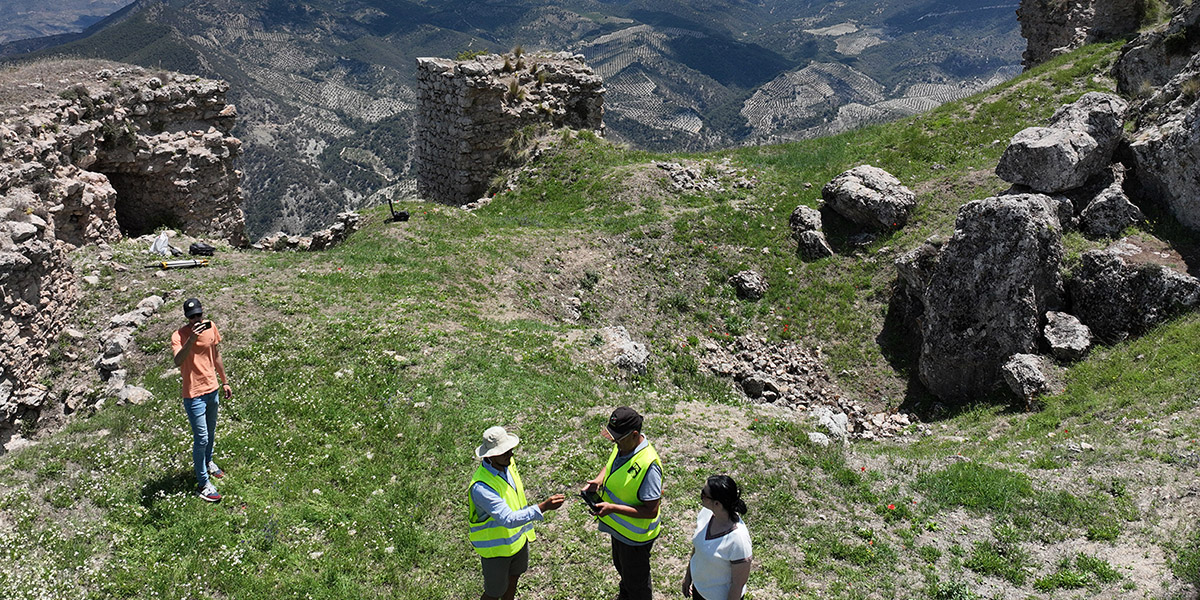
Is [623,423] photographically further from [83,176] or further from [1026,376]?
[83,176]

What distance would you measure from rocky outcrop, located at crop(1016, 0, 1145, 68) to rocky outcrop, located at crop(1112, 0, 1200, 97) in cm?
677

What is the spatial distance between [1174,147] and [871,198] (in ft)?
26.4

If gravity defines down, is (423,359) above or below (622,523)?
below

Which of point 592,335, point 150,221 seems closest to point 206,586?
point 592,335

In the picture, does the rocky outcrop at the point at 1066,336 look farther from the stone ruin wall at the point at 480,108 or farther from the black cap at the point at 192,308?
the stone ruin wall at the point at 480,108

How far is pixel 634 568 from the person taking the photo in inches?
307

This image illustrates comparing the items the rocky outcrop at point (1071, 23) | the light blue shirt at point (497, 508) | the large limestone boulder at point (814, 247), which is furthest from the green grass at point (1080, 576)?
the rocky outcrop at point (1071, 23)

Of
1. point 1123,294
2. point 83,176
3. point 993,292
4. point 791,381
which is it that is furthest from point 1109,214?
point 83,176

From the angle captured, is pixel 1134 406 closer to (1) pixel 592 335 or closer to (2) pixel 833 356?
(2) pixel 833 356

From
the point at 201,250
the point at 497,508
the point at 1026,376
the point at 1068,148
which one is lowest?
the point at 201,250

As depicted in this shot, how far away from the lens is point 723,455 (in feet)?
40.8

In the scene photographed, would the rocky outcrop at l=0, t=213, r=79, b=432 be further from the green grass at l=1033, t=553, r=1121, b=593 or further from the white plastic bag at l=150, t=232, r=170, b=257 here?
the green grass at l=1033, t=553, r=1121, b=593

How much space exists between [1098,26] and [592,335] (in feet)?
99.9

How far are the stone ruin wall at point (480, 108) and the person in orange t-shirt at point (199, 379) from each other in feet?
72.6
